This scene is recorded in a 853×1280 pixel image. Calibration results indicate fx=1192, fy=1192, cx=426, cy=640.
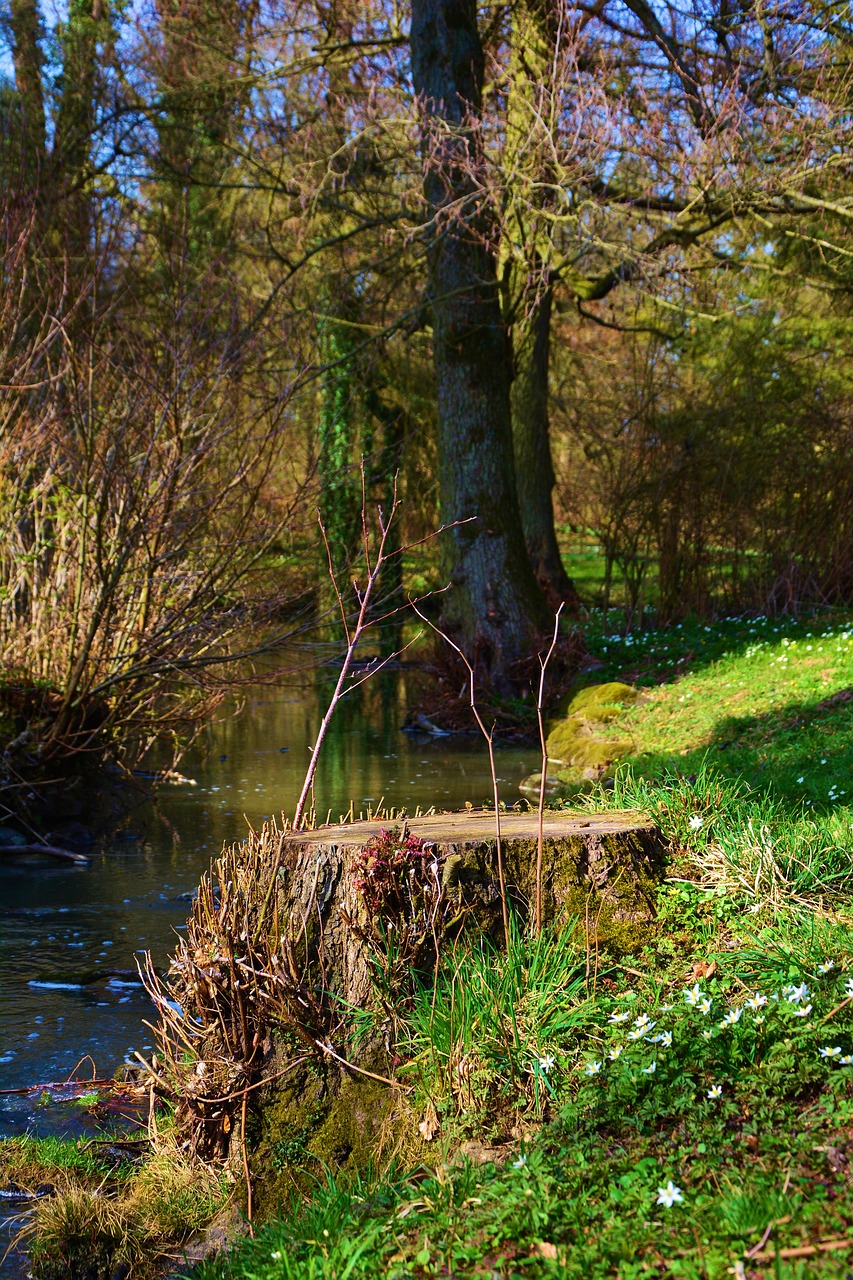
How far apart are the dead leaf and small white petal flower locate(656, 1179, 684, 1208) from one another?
0.91 metres

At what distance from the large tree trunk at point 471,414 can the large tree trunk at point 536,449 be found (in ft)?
11.2

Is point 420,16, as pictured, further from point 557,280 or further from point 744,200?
point 744,200

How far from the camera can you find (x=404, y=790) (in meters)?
9.98

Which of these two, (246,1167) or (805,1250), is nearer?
(805,1250)

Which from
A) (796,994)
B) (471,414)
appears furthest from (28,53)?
(796,994)

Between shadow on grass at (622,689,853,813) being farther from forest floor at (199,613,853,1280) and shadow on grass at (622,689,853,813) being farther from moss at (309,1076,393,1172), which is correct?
moss at (309,1076,393,1172)

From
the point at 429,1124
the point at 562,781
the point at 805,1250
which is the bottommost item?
the point at 429,1124

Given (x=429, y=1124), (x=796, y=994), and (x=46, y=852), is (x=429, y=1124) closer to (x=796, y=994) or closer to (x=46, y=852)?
(x=796, y=994)

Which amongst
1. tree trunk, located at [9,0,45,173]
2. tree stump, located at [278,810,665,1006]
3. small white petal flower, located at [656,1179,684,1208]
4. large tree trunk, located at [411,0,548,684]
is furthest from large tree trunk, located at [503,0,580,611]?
small white petal flower, located at [656,1179,684,1208]

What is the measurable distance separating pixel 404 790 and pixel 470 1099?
6586 mm

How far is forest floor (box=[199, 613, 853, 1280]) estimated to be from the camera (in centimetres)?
261

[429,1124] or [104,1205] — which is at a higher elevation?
[429,1124]

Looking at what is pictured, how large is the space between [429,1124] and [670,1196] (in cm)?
97

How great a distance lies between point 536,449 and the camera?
58.7ft
